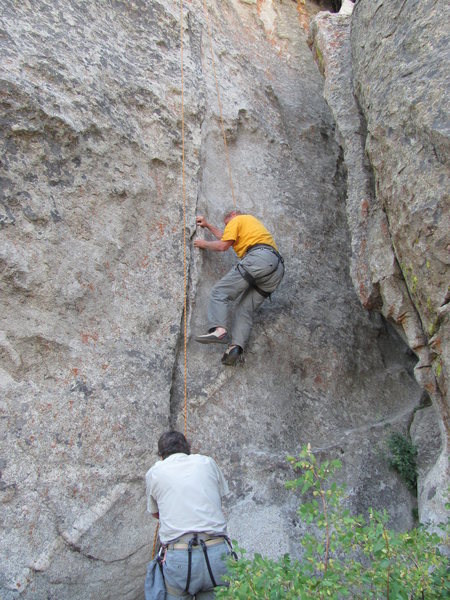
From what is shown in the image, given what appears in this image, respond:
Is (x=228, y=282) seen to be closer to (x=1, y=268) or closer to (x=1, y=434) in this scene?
(x=1, y=268)

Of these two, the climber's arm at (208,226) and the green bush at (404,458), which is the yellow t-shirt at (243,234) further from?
the green bush at (404,458)

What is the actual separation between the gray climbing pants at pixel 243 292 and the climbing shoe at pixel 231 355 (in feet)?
0.23

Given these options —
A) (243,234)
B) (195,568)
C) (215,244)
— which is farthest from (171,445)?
(243,234)

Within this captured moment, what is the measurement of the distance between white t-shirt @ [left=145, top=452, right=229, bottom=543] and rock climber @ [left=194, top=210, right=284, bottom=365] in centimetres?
194

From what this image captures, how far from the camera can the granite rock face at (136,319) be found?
455 cm

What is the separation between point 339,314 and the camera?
22.0ft

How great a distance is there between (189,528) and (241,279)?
2.85m

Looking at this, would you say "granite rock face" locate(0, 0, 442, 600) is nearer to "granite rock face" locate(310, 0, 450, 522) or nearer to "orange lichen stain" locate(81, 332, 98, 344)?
"orange lichen stain" locate(81, 332, 98, 344)

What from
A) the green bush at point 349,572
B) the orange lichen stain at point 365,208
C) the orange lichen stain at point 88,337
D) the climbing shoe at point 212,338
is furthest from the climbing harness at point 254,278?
the green bush at point 349,572

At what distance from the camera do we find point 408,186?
5070 mm

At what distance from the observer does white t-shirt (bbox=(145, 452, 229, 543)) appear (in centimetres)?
355

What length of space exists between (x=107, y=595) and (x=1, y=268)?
8.93ft

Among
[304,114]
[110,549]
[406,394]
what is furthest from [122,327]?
[304,114]

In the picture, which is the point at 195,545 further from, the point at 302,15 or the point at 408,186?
the point at 302,15
